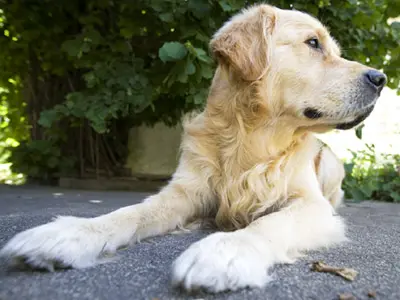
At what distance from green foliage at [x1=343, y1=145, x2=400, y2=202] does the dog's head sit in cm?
284

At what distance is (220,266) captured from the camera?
1283 mm

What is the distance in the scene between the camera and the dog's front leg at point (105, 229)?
56.9 inches

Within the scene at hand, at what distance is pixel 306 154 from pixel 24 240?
1.45m

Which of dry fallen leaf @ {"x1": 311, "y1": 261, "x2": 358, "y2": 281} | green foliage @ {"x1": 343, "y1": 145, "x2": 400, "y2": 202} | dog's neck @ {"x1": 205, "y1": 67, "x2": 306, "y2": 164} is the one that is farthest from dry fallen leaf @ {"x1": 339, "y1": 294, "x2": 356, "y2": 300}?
green foliage @ {"x1": 343, "y1": 145, "x2": 400, "y2": 202}

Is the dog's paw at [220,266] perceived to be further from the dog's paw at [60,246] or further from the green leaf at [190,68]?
the green leaf at [190,68]

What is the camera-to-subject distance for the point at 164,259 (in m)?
1.61

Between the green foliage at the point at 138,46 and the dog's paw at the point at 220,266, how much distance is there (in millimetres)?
1878

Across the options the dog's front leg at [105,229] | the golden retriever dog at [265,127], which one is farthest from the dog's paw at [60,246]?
the golden retriever dog at [265,127]

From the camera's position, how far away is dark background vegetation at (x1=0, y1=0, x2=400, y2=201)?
12.0 feet

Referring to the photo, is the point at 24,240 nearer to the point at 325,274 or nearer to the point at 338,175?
the point at 325,274

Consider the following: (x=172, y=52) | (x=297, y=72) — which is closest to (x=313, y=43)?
(x=297, y=72)

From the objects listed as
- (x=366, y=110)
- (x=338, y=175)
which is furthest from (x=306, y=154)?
A: (x=338, y=175)

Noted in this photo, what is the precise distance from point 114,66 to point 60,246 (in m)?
2.85

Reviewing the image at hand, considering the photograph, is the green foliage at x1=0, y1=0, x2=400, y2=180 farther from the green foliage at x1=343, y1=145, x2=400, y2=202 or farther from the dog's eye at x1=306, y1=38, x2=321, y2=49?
the green foliage at x1=343, y1=145, x2=400, y2=202
